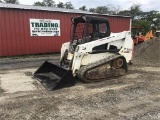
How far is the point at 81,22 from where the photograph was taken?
7.59 metres

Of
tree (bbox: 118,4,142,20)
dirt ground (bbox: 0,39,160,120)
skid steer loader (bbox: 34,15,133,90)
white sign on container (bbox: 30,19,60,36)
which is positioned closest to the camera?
dirt ground (bbox: 0,39,160,120)

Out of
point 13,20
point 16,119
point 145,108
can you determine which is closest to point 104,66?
point 145,108

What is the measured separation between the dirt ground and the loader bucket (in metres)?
0.18

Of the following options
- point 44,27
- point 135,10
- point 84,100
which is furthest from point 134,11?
point 84,100

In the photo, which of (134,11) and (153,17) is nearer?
(153,17)

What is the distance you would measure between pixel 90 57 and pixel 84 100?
2.08 metres

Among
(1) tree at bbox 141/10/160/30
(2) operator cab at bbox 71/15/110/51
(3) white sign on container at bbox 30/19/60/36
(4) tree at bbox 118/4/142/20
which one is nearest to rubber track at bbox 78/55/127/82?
(2) operator cab at bbox 71/15/110/51

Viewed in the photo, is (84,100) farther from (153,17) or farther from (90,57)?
(153,17)

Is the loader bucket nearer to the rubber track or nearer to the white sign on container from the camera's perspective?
the rubber track

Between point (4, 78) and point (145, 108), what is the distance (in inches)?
190

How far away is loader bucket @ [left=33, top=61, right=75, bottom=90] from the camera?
5984 mm

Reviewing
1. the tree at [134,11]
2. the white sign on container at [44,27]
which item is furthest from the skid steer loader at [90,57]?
the tree at [134,11]

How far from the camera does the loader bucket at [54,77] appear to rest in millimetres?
5984

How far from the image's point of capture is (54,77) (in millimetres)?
6887
